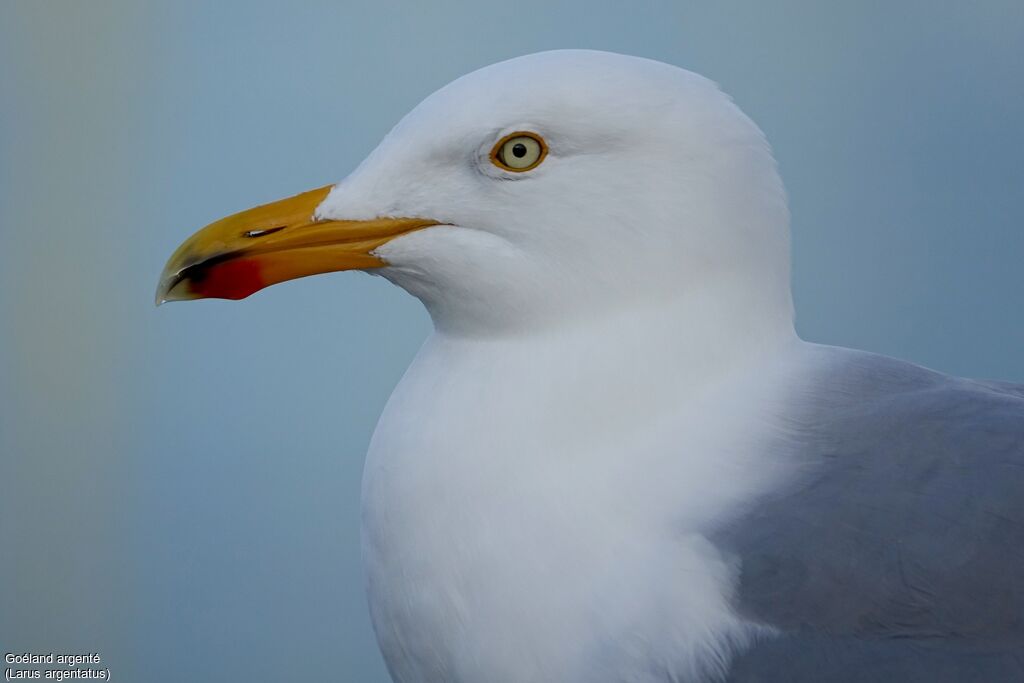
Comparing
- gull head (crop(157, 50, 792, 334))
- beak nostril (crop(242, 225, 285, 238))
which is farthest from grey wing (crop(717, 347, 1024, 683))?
beak nostril (crop(242, 225, 285, 238))

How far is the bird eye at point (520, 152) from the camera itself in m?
0.86

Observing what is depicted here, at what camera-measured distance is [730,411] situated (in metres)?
0.83

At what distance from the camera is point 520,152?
86 centimetres

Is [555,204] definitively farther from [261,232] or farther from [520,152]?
[261,232]

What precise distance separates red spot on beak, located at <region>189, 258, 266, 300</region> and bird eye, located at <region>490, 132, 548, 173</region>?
0.20 metres

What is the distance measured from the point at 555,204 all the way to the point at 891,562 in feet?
1.09

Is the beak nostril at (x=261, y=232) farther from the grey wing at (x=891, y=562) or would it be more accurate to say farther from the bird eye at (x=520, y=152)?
the grey wing at (x=891, y=562)

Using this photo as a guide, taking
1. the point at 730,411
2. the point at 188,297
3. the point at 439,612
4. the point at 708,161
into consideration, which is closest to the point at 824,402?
the point at 730,411

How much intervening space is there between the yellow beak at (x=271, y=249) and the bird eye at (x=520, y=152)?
0.07 metres

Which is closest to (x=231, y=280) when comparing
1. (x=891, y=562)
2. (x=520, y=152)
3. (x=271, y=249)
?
(x=271, y=249)

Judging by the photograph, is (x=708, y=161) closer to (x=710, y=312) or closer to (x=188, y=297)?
(x=710, y=312)

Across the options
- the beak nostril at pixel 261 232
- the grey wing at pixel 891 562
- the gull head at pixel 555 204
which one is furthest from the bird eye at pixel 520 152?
the grey wing at pixel 891 562

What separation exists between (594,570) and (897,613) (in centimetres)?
19

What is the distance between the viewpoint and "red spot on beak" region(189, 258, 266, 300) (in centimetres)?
89
